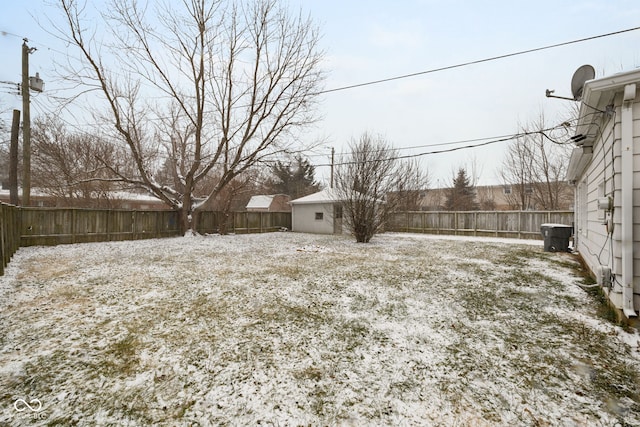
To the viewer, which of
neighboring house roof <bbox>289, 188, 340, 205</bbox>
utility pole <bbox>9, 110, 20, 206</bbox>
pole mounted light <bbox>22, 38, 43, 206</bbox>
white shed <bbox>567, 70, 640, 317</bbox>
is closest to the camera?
white shed <bbox>567, 70, 640, 317</bbox>

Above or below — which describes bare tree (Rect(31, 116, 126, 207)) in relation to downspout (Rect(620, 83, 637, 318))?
above

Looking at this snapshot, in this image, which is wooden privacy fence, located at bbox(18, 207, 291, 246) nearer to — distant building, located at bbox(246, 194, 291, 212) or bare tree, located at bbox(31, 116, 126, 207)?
bare tree, located at bbox(31, 116, 126, 207)

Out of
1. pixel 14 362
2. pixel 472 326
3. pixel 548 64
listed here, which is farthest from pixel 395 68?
pixel 14 362

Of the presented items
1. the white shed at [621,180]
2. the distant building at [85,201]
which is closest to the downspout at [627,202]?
the white shed at [621,180]

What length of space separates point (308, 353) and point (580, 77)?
678 cm

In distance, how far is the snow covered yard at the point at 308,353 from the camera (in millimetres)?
2018

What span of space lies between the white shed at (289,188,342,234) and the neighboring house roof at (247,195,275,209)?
12200mm

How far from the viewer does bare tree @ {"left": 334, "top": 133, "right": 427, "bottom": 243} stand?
37.8 ft

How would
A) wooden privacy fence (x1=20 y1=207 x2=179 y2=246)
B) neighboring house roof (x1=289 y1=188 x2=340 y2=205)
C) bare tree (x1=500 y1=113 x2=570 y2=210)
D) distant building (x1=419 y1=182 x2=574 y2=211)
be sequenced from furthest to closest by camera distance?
distant building (x1=419 y1=182 x2=574 y2=211), bare tree (x1=500 y1=113 x2=570 y2=210), neighboring house roof (x1=289 y1=188 x2=340 y2=205), wooden privacy fence (x1=20 y1=207 x2=179 y2=246)

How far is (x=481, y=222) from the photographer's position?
50.9 feet

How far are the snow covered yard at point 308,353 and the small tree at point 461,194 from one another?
67.9 ft
